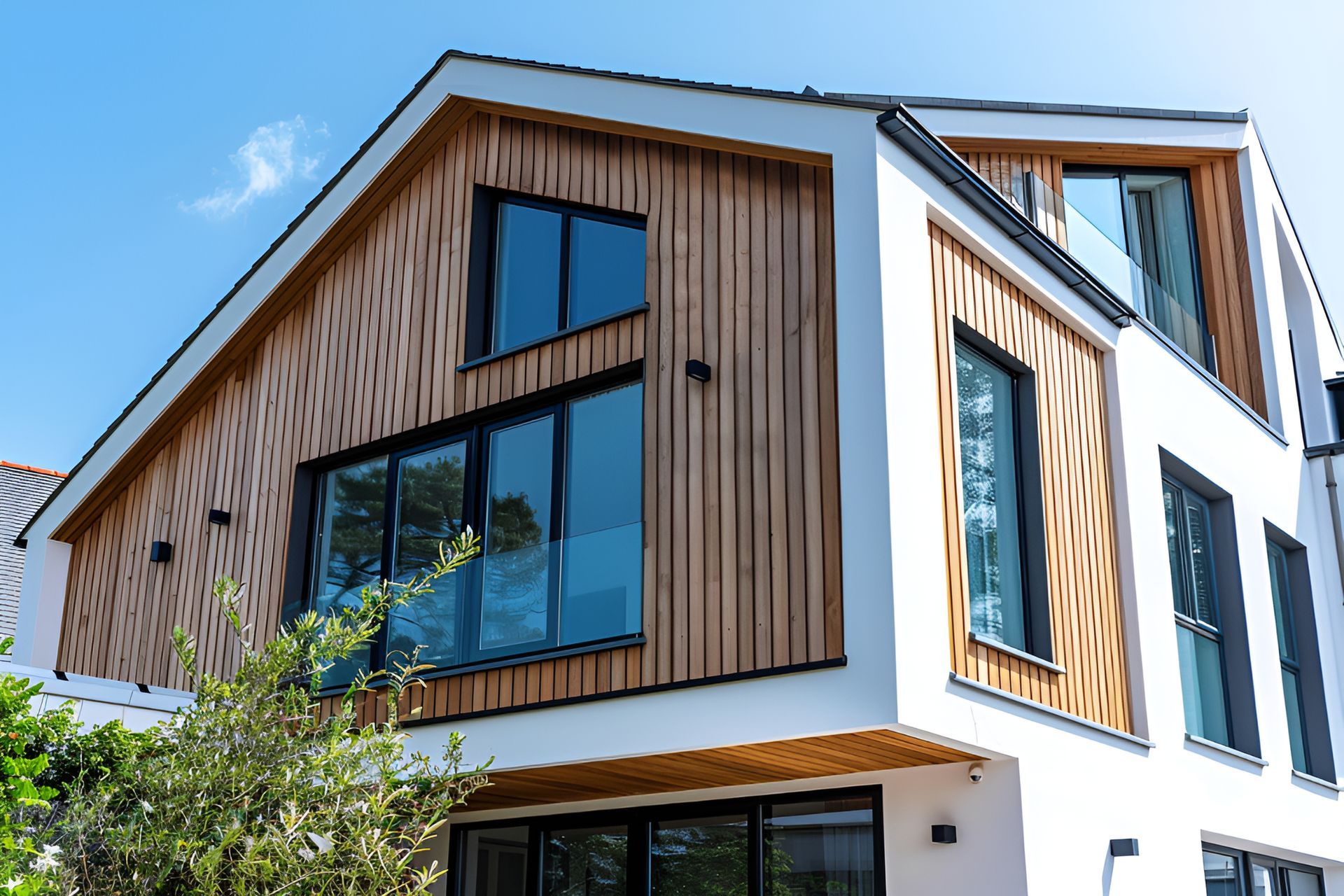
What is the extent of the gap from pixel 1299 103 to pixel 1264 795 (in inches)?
562

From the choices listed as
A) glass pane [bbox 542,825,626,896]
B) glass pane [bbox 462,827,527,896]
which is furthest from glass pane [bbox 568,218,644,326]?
glass pane [bbox 462,827,527,896]

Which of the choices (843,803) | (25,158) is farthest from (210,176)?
(843,803)

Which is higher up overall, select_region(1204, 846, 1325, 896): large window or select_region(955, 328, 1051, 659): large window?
select_region(955, 328, 1051, 659): large window

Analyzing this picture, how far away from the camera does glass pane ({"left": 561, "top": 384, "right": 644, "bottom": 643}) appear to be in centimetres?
820

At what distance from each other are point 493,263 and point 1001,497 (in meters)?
4.49

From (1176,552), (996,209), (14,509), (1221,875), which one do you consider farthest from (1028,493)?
(14,509)

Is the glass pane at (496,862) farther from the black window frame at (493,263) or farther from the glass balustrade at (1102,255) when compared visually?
the glass balustrade at (1102,255)

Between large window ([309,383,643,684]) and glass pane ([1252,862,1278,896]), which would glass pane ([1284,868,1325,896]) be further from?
large window ([309,383,643,684])

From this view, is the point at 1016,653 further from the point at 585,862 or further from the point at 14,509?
the point at 14,509

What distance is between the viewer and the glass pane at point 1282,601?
1176 cm

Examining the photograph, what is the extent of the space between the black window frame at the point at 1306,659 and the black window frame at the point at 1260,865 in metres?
0.83

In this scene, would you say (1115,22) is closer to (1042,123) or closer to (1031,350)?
(1042,123)

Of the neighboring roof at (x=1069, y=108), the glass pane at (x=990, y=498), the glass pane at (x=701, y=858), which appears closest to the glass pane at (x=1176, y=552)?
the glass pane at (x=990, y=498)

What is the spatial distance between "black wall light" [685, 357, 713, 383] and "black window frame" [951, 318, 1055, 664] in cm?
152
